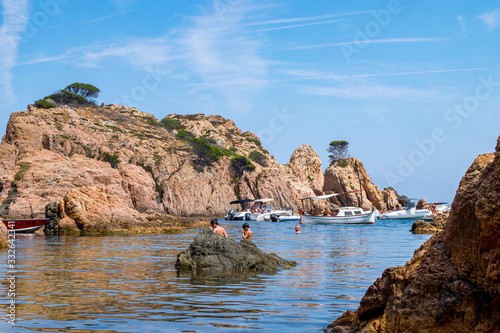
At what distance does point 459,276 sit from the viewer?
4879 mm

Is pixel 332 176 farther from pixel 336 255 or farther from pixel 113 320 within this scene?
pixel 113 320

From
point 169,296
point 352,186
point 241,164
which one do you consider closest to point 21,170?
point 169,296

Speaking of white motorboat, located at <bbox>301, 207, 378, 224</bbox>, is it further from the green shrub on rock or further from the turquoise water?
the green shrub on rock

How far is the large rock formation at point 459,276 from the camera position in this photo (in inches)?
173

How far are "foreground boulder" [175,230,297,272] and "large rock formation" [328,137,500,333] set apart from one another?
974 centimetres

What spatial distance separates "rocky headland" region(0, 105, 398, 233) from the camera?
135 ft

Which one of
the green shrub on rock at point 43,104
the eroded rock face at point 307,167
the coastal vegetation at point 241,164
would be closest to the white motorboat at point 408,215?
the coastal vegetation at point 241,164

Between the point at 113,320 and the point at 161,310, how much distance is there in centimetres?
117

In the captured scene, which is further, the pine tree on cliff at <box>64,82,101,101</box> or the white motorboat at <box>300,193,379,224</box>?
the pine tree on cliff at <box>64,82,101,101</box>

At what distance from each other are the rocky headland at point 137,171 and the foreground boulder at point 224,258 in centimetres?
2148

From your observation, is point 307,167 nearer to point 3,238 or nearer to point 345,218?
point 345,218

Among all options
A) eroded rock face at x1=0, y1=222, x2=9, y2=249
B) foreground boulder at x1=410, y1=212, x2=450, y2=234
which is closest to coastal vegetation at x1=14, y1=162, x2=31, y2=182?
eroded rock face at x1=0, y1=222, x2=9, y2=249

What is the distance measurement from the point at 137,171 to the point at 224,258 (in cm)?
5229

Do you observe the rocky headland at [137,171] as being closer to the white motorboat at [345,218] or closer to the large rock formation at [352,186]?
the large rock formation at [352,186]
